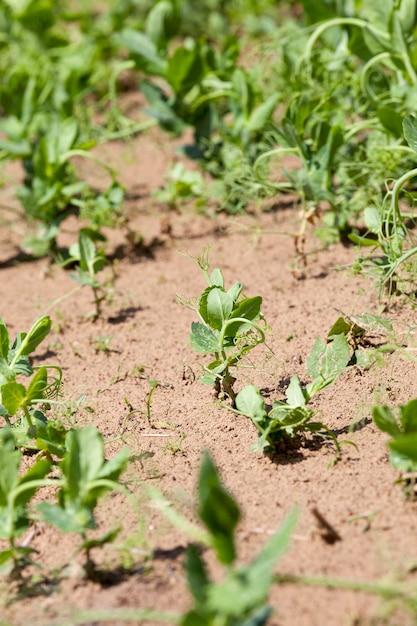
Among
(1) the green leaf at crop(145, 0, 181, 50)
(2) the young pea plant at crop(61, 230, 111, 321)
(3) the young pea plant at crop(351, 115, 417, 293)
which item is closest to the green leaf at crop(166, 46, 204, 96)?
(1) the green leaf at crop(145, 0, 181, 50)

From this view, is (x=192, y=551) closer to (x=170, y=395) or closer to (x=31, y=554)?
(x=31, y=554)

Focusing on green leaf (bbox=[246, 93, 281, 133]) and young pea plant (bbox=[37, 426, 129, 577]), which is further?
green leaf (bbox=[246, 93, 281, 133])

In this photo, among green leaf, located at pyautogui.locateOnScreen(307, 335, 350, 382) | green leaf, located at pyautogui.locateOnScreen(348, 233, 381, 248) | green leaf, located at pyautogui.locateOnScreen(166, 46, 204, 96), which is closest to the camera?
green leaf, located at pyautogui.locateOnScreen(307, 335, 350, 382)

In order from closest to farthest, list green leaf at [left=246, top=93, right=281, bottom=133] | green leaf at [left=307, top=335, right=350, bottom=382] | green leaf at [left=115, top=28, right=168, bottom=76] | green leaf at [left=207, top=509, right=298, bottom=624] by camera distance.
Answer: green leaf at [left=207, top=509, right=298, bottom=624] < green leaf at [left=307, top=335, right=350, bottom=382] < green leaf at [left=246, top=93, right=281, bottom=133] < green leaf at [left=115, top=28, right=168, bottom=76]

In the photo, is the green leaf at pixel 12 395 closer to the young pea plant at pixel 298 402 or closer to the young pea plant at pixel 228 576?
the young pea plant at pixel 298 402

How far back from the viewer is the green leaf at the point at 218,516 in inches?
43.9

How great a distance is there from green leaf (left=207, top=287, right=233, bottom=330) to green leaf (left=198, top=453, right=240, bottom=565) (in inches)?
25.0

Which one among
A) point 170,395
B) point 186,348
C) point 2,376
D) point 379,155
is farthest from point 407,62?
point 2,376

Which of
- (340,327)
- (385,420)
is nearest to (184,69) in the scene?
(340,327)

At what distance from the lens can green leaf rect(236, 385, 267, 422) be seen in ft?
5.33

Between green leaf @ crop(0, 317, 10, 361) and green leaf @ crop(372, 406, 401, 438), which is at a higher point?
green leaf @ crop(372, 406, 401, 438)

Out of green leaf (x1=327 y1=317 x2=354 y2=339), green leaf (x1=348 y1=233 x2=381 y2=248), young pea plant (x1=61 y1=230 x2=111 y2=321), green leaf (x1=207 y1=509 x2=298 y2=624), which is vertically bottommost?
young pea plant (x1=61 y1=230 x2=111 y2=321)

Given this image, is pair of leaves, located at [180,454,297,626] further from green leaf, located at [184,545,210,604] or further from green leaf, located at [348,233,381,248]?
green leaf, located at [348,233,381,248]

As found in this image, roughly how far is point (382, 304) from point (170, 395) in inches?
23.3
